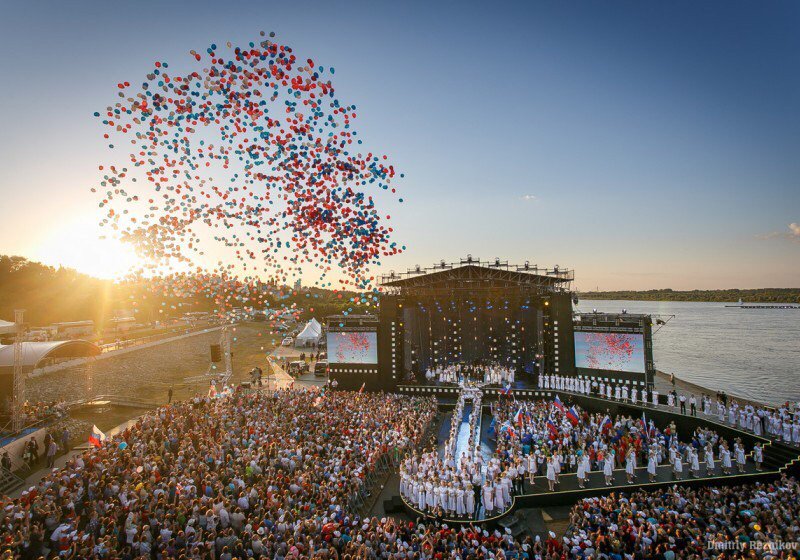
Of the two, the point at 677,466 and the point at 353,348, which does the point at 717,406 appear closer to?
the point at 677,466

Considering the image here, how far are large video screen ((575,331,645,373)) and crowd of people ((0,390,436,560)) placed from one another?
33.6 ft

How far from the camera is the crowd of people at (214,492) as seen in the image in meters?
8.05

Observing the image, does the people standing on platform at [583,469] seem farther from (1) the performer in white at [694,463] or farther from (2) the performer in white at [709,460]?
(2) the performer in white at [709,460]

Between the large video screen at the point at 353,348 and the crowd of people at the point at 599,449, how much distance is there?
9.38m

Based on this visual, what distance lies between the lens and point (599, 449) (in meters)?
13.6

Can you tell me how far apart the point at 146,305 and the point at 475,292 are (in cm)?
4646

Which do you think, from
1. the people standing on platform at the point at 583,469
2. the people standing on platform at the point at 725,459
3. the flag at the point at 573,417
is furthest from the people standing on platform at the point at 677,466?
the flag at the point at 573,417

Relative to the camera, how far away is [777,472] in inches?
493

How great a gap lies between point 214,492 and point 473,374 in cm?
1724

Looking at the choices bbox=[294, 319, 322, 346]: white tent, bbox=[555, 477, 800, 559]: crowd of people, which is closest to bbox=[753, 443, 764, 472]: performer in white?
bbox=[555, 477, 800, 559]: crowd of people

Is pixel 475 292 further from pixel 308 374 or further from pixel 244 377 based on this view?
pixel 244 377

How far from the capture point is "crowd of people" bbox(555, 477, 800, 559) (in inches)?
314

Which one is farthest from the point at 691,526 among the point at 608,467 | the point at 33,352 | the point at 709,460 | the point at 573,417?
the point at 33,352

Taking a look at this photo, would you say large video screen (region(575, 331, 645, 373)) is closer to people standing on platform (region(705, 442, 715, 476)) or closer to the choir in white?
the choir in white
